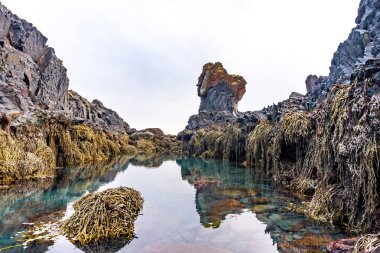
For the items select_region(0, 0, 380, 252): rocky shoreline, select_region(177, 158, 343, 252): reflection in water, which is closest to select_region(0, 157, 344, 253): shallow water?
select_region(177, 158, 343, 252): reflection in water

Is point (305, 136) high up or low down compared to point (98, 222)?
up

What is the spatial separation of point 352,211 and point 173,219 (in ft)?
16.0

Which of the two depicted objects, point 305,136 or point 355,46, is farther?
point 355,46

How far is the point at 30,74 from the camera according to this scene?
119ft

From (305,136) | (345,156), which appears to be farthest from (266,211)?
(305,136)

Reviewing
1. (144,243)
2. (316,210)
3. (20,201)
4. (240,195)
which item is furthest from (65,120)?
(316,210)

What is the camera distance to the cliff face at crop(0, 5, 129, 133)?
69.5 ft

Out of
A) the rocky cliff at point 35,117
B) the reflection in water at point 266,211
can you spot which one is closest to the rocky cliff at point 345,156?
the reflection in water at point 266,211

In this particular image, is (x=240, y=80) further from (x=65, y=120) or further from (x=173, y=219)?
(x=173, y=219)

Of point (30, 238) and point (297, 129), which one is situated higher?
point (297, 129)

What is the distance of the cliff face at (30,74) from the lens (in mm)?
21188

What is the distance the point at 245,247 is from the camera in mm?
6121

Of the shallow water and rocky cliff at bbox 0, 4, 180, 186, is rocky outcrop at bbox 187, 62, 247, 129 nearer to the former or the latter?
rocky cliff at bbox 0, 4, 180, 186

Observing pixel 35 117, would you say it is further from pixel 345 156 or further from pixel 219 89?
pixel 219 89
